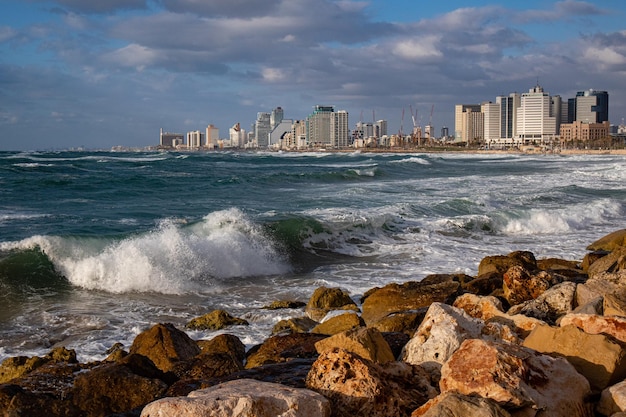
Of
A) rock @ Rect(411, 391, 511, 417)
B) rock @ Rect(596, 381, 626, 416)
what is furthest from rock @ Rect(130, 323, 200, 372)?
rock @ Rect(596, 381, 626, 416)

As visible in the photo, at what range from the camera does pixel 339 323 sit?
306 inches

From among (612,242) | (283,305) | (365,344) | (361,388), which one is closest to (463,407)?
(361,388)

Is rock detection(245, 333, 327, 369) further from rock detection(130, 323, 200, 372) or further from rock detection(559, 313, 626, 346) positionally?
rock detection(559, 313, 626, 346)

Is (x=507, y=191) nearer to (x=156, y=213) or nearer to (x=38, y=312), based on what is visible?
(x=156, y=213)

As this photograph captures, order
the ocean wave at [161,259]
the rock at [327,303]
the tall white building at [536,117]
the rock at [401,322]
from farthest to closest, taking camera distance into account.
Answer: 1. the tall white building at [536,117]
2. the ocean wave at [161,259]
3. the rock at [327,303]
4. the rock at [401,322]

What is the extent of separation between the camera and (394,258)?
14.8 m

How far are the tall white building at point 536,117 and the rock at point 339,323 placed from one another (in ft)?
598

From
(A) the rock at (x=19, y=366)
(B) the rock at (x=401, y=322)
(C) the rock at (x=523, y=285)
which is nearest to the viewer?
(A) the rock at (x=19, y=366)

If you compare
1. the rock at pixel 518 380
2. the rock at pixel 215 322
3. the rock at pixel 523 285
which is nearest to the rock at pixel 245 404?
the rock at pixel 518 380

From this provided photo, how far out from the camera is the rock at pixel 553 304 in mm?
6727

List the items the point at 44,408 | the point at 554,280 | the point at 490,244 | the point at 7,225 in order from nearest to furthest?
the point at 44,408, the point at 554,280, the point at 490,244, the point at 7,225

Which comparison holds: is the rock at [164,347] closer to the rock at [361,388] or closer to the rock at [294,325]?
the rock at [294,325]

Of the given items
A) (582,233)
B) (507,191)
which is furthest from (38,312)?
(507,191)

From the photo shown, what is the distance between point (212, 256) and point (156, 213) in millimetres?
7826
